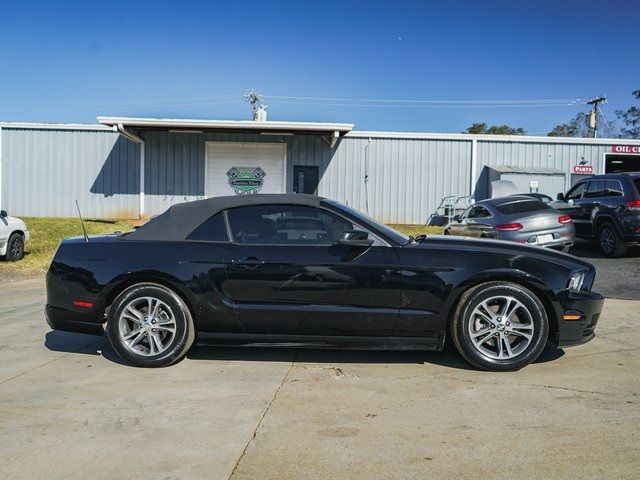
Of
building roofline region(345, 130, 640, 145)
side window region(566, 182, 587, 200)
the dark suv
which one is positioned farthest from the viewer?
building roofline region(345, 130, 640, 145)

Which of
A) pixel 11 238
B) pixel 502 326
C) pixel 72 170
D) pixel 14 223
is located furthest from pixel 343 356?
pixel 72 170

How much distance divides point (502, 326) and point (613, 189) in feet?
27.5

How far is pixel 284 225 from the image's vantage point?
509 cm

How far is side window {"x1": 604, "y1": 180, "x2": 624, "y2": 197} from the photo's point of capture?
11352mm

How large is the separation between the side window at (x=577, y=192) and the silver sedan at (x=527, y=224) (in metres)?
2.15

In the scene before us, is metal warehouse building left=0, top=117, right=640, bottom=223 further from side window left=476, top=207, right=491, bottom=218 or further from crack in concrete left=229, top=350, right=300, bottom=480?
crack in concrete left=229, top=350, right=300, bottom=480

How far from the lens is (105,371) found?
4930 millimetres

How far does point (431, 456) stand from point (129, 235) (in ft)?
11.0

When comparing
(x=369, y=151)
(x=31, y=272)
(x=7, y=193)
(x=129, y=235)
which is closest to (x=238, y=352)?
(x=129, y=235)

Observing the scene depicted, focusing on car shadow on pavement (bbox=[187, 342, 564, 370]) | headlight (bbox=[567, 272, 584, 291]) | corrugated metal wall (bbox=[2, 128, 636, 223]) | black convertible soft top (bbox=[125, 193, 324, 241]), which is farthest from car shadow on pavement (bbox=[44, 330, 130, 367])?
corrugated metal wall (bbox=[2, 128, 636, 223])

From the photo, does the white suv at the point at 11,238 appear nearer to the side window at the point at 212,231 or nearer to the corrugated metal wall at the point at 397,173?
the side window at the point at 212,231

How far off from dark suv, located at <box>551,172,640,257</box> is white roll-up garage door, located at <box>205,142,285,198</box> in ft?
38.4

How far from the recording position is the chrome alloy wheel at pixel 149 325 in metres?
4.95

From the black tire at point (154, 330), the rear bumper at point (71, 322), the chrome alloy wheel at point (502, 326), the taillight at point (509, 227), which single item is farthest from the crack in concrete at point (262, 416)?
the taillight at point (509, 227)
